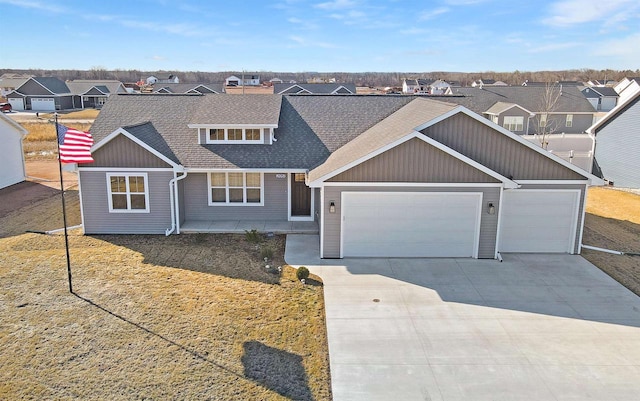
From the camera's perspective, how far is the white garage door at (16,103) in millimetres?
72750

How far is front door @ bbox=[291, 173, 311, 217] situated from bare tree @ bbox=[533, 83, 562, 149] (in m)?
35.4

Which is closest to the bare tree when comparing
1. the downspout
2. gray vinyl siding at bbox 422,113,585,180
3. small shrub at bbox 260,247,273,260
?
gray vinyl siding at bbox 422,113,585,180

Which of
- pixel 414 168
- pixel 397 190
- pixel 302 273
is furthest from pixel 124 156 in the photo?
pixel 414 168

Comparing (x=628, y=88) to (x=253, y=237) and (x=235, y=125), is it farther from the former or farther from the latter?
(x=253, y=237)

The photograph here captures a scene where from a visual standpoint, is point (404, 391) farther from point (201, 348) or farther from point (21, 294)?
point (21, 294)

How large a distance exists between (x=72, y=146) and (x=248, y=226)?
262 inches

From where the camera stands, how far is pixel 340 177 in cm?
1398

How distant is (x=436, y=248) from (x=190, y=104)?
40.7 ft

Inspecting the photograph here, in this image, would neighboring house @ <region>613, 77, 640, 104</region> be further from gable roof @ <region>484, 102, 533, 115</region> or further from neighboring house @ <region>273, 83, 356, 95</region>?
neighboring house @ <region>273, 83, 356, 95</region>

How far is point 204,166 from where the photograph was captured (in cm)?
1678

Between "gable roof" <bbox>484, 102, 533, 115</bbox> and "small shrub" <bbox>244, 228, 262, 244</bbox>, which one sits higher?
"gable roof" <bbox>484, 102, 533, 115</bbox>

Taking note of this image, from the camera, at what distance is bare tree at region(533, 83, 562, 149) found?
45906 mm

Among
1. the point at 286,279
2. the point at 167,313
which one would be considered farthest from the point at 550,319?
the point at 167,313

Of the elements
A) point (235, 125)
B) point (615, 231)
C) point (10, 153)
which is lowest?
point (615, 231)
